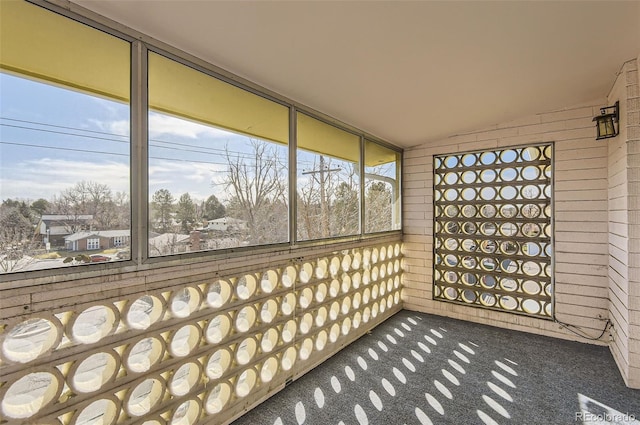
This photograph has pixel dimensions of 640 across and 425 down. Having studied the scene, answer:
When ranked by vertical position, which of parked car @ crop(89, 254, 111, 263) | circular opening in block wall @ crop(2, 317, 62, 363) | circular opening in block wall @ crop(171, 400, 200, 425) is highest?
→ parked car @ crop(89, 254, 111, 263)

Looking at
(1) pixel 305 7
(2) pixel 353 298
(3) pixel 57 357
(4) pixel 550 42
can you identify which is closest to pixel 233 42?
(1) pixel 305 7

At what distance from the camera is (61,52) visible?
1408mm

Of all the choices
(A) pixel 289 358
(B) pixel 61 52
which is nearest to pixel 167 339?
(A) pixel 289 358

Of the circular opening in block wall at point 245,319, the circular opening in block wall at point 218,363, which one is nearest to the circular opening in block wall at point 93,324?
the circular opening in block wall at point 218,363

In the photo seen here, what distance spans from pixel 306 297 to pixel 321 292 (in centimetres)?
20

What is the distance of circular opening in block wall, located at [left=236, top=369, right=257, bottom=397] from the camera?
2.09 meters

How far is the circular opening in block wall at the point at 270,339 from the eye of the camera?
2.31 metres

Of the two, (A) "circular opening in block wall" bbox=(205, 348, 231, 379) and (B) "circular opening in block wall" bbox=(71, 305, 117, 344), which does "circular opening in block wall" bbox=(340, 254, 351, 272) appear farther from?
(B) "circular opening in block wall" bbox=(71, 305, 117, 344)

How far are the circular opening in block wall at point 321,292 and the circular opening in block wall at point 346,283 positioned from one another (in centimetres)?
28

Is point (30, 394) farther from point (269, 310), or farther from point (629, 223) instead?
point (629, 223)

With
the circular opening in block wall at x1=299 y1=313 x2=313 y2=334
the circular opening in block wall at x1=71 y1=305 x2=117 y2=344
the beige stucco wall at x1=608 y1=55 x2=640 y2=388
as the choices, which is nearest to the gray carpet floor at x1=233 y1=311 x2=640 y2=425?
the beige stucco wall at x1=608 y1=55 x2=640 y2=388

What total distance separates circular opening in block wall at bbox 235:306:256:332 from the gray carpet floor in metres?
0.61

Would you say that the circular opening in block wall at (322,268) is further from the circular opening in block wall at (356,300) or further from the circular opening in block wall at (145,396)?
the circular opening in block wall at (145,396)

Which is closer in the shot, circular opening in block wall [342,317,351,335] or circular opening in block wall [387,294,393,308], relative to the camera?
circular opening in block wall [342,317,351,335]
